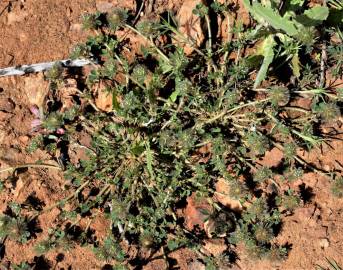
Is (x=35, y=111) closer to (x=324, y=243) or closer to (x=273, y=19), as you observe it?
(x=273, y=19)

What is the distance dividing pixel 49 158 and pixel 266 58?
6.58ft

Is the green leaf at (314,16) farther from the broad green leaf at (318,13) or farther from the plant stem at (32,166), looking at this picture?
the plant stem at (32,166)

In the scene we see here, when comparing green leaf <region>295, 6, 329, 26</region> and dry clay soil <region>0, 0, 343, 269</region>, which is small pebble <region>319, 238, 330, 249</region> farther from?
green leaf <region>295, 6, 329, 26</region>

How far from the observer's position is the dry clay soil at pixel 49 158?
4.52 meters

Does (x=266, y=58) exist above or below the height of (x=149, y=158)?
above

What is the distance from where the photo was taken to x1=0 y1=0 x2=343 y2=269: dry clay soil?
452 centimetres

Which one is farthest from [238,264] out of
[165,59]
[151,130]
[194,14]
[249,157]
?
[194,14]

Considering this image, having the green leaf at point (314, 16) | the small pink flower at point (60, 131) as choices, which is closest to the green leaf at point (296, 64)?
the green leaf at point (314, 16)

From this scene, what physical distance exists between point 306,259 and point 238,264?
0.57 m

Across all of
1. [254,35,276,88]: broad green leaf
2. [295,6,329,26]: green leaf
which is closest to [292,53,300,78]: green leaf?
[254,35,276,88]: broad green leaf

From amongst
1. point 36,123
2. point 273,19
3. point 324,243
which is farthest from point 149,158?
point 324,243

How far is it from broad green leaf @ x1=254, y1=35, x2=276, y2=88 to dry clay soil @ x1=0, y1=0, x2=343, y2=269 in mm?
491

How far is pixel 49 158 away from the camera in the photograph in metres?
4.68

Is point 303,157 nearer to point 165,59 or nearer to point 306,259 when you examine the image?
point 306,259
